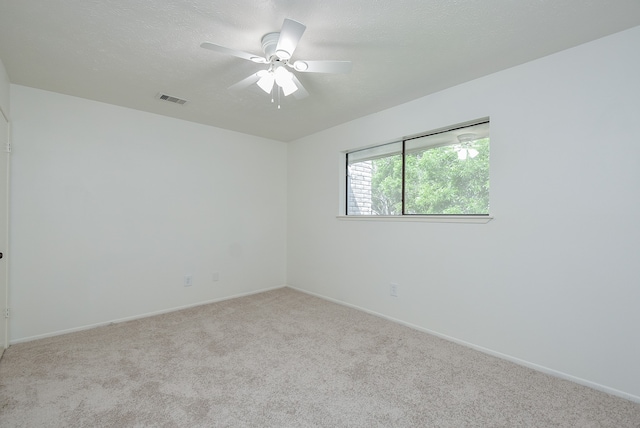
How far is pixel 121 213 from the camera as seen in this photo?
3.16 meters

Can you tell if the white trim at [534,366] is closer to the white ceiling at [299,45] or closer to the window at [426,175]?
the window at [426,175]

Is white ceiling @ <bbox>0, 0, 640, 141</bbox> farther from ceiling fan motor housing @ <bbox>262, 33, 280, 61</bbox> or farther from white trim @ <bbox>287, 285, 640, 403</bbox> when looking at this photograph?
white trim @ <bbox>287, 285, 640, 403</bbox>

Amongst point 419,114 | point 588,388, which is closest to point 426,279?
point 588,388

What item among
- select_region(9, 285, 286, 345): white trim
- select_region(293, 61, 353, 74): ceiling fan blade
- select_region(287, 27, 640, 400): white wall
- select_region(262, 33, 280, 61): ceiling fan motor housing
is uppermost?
select_region(262, 33, 280, 61): ceiling fan motor housing

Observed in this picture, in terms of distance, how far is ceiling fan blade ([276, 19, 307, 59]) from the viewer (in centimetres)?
150

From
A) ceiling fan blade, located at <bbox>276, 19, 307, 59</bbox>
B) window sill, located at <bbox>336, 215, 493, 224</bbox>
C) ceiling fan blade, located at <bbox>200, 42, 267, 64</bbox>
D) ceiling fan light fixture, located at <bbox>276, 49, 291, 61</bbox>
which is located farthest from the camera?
window sill, located at <bbox>336, 215, 493, 224</bbox>

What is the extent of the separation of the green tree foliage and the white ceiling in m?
0.66

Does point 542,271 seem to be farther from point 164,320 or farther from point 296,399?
point 164,320

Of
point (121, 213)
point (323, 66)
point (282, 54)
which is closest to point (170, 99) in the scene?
point (121, 213)

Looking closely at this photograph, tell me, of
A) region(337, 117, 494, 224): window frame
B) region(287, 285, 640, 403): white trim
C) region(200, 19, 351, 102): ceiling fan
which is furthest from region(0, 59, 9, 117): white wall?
region(287, 285, 640, 403): white trim

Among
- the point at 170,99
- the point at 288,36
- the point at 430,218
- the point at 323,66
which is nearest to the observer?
the point at 288,36

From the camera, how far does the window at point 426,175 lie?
2.62m

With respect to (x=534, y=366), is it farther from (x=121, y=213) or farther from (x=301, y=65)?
(x=121, y=213)

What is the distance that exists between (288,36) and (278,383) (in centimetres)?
219
